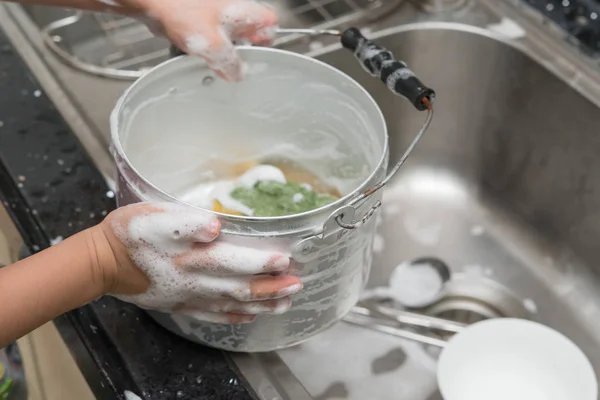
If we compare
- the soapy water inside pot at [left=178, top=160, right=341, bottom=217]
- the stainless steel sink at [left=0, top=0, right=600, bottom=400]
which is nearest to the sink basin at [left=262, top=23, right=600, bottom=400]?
the stainless steel sink at [left=0, top=0, right=600, bottom=400]

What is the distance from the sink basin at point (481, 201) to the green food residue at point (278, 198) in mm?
186

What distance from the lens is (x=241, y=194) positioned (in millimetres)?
684

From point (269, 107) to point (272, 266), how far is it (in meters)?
0.24

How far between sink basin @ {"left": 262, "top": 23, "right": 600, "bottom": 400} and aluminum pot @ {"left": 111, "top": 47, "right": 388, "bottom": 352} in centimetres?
19

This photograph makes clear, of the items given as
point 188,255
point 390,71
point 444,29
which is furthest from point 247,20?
point 444,29

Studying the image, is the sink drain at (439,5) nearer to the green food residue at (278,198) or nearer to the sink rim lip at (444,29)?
the sink rim lip at (444,29)

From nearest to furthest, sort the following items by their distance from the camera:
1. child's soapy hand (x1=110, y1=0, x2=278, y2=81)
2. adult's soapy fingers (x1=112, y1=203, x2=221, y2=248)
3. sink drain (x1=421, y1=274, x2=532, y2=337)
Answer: adult's soapy fingers (x1=112, y1=203, x2=221, y2=248)
child's soapy hand (x1=110, y1=0, x2=278, y2=81)
sink drain (x1=421, y1=274, x2=532, y2=337)

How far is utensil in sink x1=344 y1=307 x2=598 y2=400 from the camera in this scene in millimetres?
735

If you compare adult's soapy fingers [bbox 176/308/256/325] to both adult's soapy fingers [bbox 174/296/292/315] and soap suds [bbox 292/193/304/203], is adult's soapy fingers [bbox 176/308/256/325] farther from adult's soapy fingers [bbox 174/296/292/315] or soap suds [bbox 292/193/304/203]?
soap suds [bbox 292/193/304/203]

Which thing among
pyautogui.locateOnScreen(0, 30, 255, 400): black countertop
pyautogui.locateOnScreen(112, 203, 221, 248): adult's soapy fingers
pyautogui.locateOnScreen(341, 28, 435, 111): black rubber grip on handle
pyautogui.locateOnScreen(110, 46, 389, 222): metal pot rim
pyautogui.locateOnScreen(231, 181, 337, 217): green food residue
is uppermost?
pyautogui.locateOnScreen(341, 28, 435, 111): black rubber grip on handle

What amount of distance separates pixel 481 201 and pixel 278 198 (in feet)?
1.32

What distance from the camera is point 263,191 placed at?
68cm

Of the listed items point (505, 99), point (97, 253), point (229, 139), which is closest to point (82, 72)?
point (229, 139)

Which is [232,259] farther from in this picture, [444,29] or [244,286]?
[444,29]
